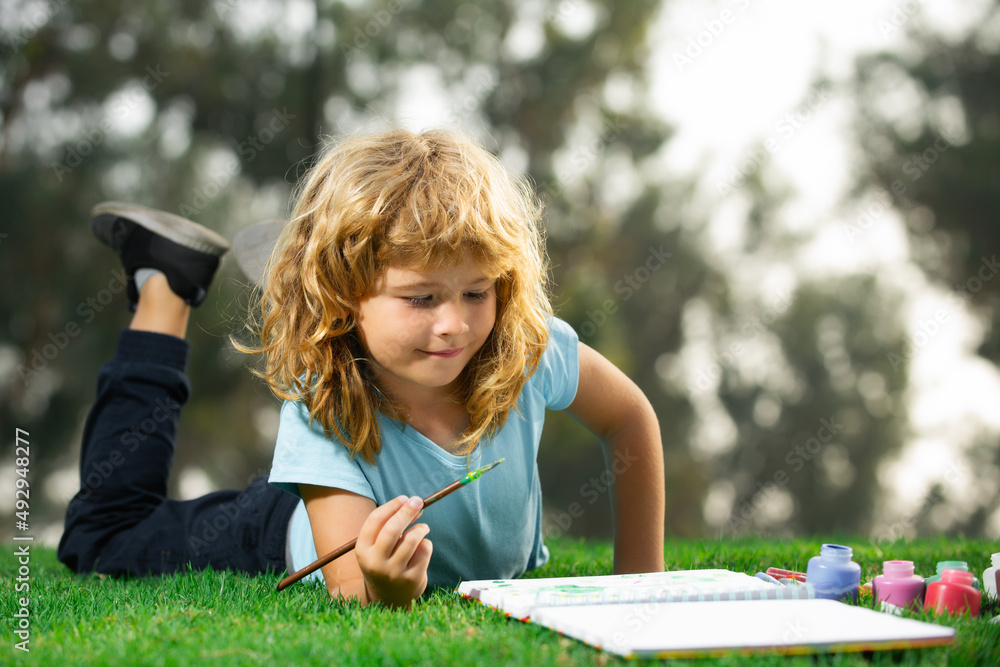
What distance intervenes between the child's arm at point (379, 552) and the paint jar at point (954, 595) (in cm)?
85

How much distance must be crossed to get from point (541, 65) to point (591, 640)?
777cm

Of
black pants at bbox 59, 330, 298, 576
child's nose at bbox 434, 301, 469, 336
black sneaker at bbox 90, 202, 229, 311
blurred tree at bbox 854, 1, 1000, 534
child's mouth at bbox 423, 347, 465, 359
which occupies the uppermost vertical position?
blurred tree at bbox 854, 1, 1000, 534

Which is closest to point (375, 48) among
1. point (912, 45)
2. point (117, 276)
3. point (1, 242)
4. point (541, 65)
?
point (541, 65)

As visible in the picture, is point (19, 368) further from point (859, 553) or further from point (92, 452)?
point (859, 553)

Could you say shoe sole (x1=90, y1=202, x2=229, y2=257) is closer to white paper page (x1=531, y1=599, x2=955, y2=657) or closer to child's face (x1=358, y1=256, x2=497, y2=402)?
child's face (x1=358, y1=256, x2=497, y2=402)

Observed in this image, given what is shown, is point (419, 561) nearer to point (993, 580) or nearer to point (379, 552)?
point (379, 552)

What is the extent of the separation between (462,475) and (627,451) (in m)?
0.48

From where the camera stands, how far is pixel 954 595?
138cm

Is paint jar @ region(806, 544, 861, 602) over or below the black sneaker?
below

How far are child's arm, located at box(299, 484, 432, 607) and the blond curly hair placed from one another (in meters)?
0.17

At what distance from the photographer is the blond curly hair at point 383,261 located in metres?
1.66

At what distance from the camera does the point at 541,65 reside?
27.1ft

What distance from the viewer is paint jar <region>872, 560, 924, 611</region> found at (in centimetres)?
141

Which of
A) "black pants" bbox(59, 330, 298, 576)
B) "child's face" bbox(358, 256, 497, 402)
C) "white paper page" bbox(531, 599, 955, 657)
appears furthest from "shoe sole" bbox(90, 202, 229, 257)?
"white paper page" bbox(531, 599, 955, 657)
